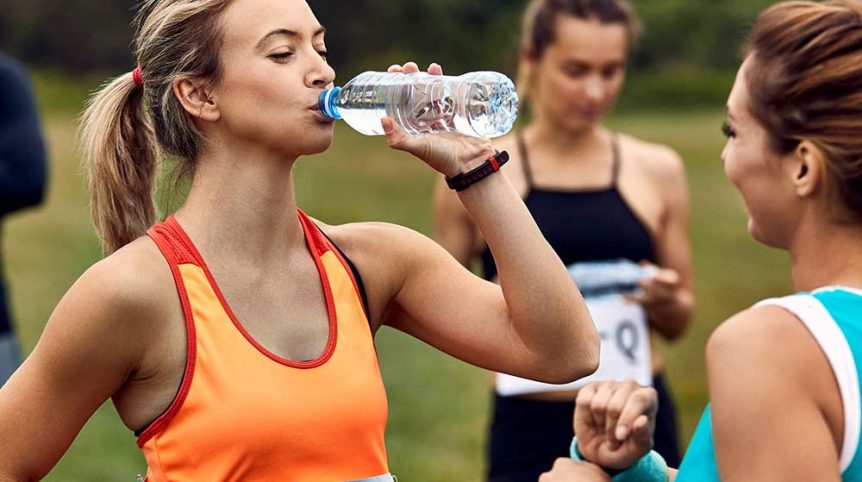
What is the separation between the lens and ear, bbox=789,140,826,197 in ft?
6.98

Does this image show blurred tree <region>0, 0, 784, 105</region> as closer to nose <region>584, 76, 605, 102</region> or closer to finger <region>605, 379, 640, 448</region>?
nose <region>584, 76, 605, 102</region>

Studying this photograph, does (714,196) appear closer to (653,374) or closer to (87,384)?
(653,374)

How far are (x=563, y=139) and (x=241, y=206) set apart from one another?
2.29 m

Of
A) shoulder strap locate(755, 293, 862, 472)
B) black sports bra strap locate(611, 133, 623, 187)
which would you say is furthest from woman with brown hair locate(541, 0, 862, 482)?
black sports bra strap locate(611, 133, 623, 187)

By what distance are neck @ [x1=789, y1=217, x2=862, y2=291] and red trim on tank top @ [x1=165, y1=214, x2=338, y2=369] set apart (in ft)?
2.76

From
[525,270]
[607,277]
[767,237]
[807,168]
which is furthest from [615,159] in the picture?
[807,168]

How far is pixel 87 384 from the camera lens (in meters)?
2.43

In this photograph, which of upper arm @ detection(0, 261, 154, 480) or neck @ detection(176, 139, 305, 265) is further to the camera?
neck @ detection(176, 139, 305, 265)

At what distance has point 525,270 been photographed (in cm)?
255

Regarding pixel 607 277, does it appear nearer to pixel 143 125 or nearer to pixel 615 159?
pixel 615 159

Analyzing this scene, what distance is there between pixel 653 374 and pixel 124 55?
14.6 m

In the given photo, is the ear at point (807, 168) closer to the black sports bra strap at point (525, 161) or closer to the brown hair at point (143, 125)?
the brown hair at point (143, 125)


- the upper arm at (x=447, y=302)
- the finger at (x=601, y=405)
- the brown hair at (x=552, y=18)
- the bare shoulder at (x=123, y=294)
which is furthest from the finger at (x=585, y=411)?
the brown hair at (x=552, y=18)

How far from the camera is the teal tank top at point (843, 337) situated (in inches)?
78.7
